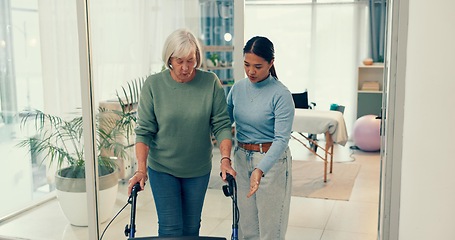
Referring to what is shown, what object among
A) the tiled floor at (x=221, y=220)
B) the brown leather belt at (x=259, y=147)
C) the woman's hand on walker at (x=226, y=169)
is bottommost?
Answer: the tiled floor at (x=221, y=220)

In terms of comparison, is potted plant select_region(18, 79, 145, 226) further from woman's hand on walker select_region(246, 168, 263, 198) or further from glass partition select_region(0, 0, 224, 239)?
woman's hand on walker select_region(246, 168, 263, 198)

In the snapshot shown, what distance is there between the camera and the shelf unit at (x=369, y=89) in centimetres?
719

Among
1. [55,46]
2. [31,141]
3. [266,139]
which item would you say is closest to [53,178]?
[31,141]

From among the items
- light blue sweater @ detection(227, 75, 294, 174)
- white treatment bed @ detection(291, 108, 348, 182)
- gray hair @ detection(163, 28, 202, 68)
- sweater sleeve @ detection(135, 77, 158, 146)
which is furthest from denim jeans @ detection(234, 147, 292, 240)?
white treatment bed @ detection(291, 108, 348, 182)

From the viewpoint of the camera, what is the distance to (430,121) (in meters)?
2.50

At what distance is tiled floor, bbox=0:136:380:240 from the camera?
11.1 ft

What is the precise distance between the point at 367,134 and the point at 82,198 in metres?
4.14

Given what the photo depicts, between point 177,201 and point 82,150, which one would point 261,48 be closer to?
point 177,201

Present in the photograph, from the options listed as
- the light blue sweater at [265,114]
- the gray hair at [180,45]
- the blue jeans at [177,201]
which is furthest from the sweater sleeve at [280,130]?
the gray hair at [180,45]

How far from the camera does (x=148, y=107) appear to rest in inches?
97.0

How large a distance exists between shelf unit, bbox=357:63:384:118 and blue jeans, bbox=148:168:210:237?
5.03 m

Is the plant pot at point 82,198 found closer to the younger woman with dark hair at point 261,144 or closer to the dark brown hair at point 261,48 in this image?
the younger woman with dark hair at point 261,144

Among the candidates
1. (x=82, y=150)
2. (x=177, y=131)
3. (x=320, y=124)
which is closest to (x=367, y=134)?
(x=320, y=124)

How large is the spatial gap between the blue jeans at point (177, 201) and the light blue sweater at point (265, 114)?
0.32m
